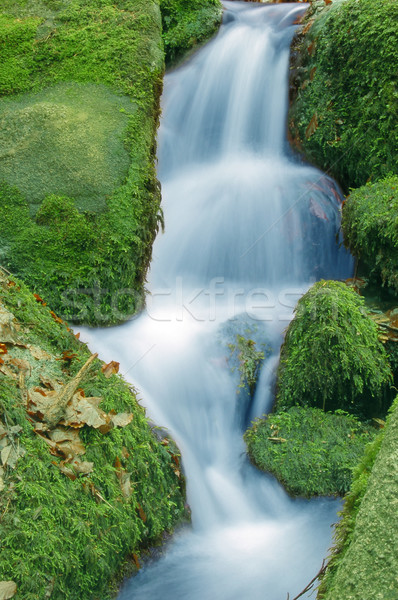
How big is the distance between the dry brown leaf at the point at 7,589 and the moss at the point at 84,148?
3101mm

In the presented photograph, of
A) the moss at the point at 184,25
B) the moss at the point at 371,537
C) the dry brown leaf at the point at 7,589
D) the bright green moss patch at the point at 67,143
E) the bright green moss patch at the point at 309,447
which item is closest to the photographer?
the moss at the point at 371,537

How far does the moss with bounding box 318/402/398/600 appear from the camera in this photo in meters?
1.82

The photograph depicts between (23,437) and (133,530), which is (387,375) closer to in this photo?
(133,530)

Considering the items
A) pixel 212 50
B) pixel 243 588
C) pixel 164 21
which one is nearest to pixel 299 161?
pixel 212 50

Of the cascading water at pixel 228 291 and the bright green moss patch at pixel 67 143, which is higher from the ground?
the bright green moss patch at pixel 67 143

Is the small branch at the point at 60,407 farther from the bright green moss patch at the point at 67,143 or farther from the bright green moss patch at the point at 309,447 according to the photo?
the bright green moss patch at the point at 67,143

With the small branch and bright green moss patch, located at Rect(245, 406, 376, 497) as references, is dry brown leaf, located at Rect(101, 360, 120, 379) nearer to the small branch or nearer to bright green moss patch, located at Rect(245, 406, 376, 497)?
the small branch

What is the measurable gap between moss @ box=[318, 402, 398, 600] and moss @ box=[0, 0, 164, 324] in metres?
3.67

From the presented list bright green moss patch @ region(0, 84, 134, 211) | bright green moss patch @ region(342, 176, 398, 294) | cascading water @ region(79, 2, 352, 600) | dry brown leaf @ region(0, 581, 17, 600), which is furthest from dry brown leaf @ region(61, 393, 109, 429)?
bright green moss patch @ region(342, 176, 398, 294)

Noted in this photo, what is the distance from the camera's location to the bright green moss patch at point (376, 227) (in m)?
5.55

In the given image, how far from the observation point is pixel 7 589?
2.65 metres

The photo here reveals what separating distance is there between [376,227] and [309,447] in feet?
7.58

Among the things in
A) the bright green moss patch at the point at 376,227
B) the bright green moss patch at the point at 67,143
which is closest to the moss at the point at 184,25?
the bright green moss patch at the point at 67,143

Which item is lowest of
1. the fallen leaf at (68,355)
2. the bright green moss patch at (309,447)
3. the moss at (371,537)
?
the bright green moss patch at (309,447)
